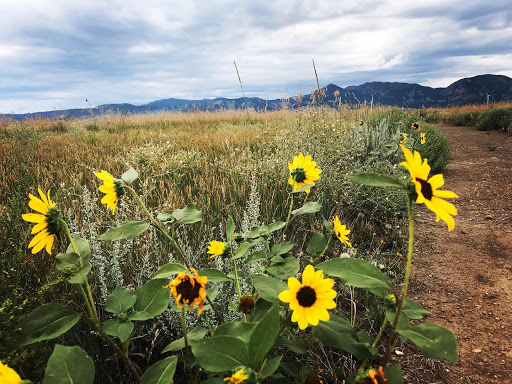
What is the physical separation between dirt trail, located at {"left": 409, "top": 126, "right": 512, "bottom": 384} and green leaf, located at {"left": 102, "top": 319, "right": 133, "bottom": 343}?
136 centimetres

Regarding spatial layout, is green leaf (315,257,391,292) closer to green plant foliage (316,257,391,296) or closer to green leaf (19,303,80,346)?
green plant foliage (316,257,391,296)

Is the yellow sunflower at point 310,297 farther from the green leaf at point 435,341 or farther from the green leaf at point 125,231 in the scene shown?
the green leaf at point 125,231

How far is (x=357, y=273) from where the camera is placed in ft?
2.44

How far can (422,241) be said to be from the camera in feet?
9.66

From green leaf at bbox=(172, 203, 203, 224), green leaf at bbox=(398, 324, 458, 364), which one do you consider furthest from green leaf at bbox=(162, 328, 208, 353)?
green leaf at bbox=(398, 324, 458, 364)

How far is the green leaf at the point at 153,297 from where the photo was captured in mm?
899

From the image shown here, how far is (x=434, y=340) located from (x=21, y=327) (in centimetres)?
102

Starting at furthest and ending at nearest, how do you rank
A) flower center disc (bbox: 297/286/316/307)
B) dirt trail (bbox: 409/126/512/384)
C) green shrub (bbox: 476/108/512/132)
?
1. green shrub (bbox: 476/108/512/132)
2. dirt trail (bbox: 409/126/512/384)
3. flower center disc (bbox: 297/286/316/307)

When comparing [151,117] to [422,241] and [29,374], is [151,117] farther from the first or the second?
[29,374]

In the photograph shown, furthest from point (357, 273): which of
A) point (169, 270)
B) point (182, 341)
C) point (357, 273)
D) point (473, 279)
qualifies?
point (473, 279)

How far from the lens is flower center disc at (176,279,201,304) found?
0.79 meters

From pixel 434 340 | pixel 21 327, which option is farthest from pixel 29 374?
pixel 434 340

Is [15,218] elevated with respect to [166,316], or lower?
elevated

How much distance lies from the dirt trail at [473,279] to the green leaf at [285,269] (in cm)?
96
